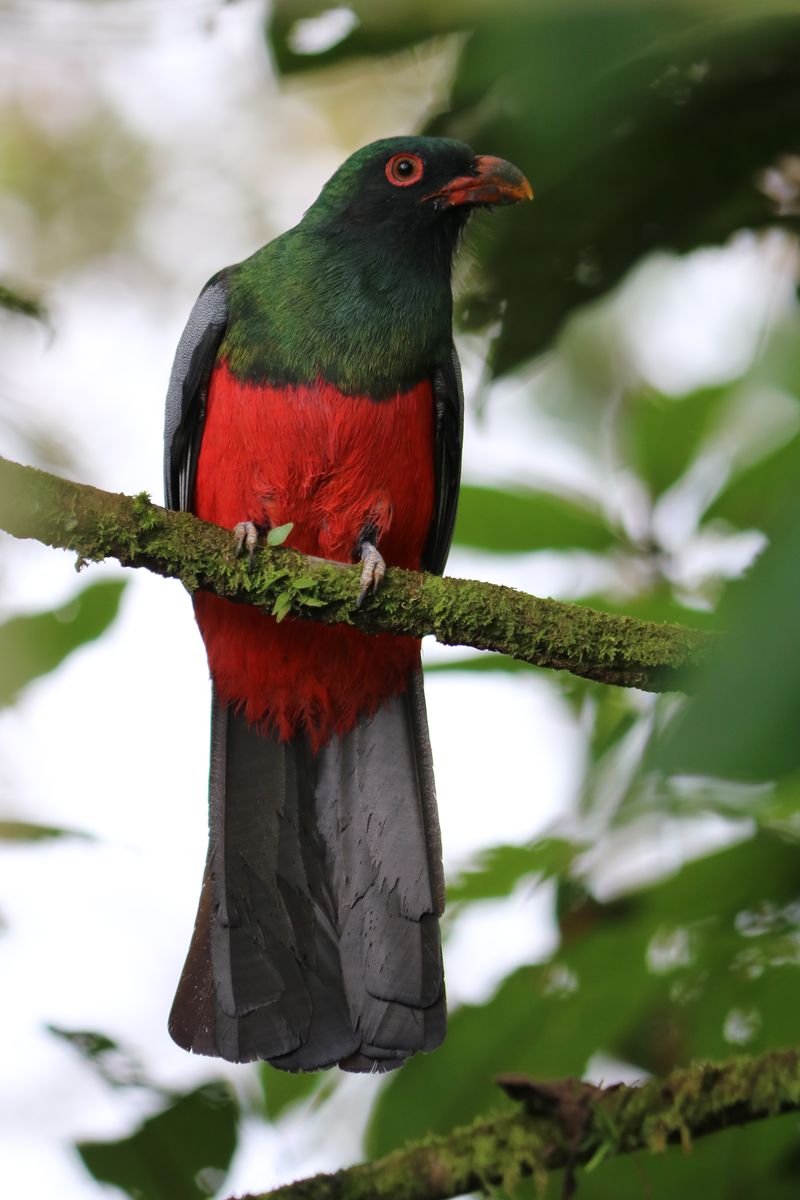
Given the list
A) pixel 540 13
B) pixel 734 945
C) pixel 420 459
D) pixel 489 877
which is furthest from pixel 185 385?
pixel 540 13

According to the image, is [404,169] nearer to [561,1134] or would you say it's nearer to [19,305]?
[19,305]

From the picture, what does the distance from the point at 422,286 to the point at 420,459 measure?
59 centimetres

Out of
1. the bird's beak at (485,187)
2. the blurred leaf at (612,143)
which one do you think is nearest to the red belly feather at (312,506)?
the bird's beak at (485,187)

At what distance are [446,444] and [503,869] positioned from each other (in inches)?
75.2

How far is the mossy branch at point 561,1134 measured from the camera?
2.19m

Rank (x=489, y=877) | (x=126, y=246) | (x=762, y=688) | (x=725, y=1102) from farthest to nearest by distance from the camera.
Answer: (x=126, y=246) → (x=489, y=877) → (x=725, y=1102) → (x=762, y=688)

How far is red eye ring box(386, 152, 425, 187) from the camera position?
425 cm

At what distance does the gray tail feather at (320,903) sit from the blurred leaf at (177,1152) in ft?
2.38

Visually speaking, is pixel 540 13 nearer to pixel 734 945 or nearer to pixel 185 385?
pixel 734 945

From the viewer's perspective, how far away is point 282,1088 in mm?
2633

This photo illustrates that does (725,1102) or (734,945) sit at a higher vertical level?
(734,945)

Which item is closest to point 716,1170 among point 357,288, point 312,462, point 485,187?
point 312,462

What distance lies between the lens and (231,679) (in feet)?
13.2

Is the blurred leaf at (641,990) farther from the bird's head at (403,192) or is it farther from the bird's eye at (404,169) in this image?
the bird's eye at (404,169)
